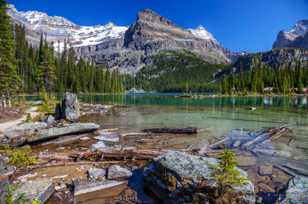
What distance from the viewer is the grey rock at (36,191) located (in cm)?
779

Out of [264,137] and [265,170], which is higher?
[264,137]

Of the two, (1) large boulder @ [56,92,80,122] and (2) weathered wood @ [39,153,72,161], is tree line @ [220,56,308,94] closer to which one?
(1) large boulder @ [56,92,80,122]

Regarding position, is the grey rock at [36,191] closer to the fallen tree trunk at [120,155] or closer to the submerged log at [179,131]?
the fallen tree trunk at [120,155]

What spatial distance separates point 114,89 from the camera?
152500 millimetres

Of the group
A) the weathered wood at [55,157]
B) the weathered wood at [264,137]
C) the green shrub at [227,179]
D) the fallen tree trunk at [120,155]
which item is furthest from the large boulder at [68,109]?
the green shrub at [227,179]

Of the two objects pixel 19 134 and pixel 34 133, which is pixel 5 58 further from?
pixel 34 133

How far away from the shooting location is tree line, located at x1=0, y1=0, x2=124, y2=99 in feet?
123

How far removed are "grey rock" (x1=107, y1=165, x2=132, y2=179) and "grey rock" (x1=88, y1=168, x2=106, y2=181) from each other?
1.09 feet

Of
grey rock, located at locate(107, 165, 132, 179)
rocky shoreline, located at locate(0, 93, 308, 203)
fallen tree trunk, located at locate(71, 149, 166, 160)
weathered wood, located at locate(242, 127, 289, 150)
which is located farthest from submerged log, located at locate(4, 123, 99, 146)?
weathered wood, located at locate(242, 127, 289, 150)

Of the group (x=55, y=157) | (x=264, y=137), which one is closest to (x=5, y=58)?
(x=55, y=157)

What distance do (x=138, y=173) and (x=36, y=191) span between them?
14.5 ft

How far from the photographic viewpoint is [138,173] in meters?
10.9

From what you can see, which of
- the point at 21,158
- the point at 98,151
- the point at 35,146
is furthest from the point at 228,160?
the point at 35,146

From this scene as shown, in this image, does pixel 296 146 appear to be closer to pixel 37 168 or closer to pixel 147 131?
pixel 147 131
